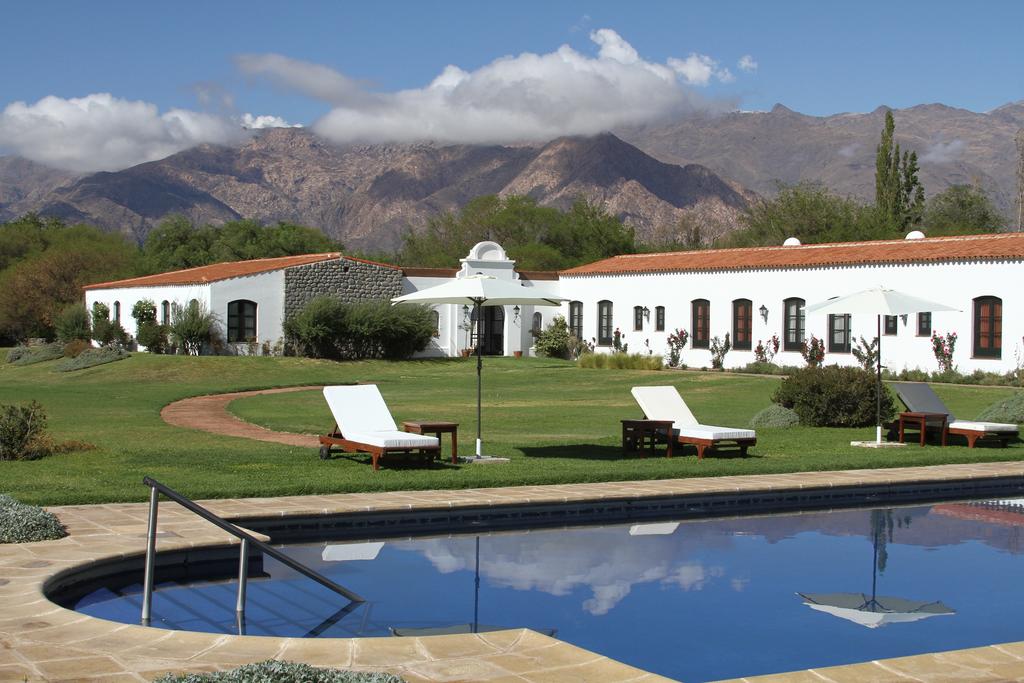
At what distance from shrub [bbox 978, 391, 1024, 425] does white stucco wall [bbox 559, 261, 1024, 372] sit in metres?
5.96

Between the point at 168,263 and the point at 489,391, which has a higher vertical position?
the point at 168,263

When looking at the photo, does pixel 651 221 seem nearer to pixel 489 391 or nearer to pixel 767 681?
pixel 489 391

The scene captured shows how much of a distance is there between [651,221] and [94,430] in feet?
372

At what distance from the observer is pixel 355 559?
8.80m

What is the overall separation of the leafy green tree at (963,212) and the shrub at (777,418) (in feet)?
142

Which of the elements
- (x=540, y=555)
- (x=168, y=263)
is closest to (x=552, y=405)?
(x=540, y=555)

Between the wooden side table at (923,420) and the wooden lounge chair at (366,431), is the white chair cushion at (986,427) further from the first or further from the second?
the wooden lounge chair at (366,431)

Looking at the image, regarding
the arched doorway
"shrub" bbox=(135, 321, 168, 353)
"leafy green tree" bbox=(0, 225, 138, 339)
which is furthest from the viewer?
"leafy green tree" bbox=(0, 225, 138, 339)

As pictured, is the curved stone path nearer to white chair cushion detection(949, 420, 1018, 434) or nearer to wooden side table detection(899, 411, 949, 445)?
wooden side table detection(899, 411, 949, 445)

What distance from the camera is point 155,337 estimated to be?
121ft

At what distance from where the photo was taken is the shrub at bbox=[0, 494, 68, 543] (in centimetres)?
812

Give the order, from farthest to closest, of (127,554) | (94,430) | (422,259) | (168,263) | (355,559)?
1. (422,259)
2. (168,263)
3. (94,430)
4. (355,559)
5. (127,554)

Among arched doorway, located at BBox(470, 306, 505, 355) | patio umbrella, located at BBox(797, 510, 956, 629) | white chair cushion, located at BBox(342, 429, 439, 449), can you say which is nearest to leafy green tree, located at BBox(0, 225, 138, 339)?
arched doorway, located at BBox(470, 306, 505, 355)

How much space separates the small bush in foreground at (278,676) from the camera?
432 centimetres
